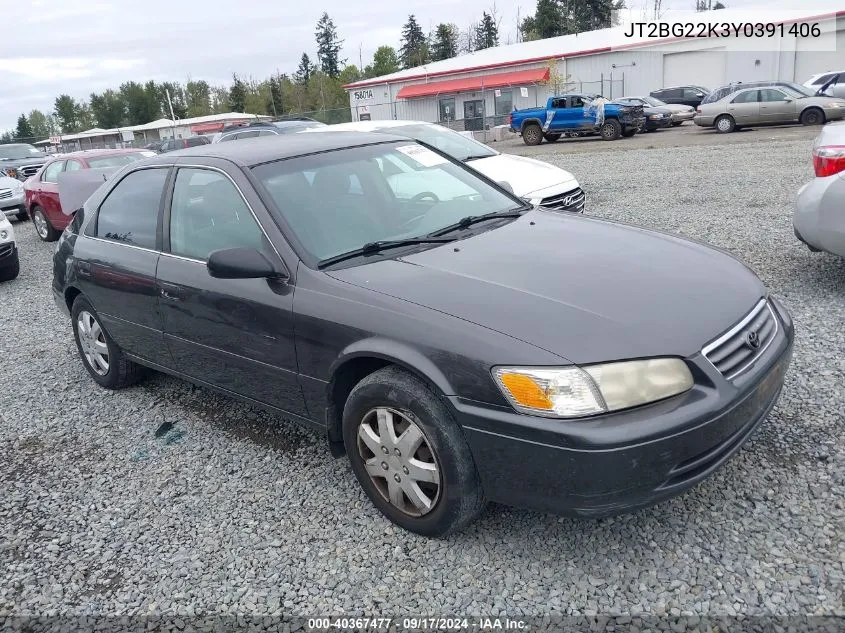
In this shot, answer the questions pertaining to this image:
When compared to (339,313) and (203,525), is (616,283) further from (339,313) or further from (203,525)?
(203,525)

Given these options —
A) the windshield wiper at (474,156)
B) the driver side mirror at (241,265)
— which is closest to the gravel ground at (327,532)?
the driver side mirror at (241,265)

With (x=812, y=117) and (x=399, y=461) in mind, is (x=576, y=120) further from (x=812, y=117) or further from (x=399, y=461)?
(x=399, y=461)

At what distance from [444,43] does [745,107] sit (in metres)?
64.0

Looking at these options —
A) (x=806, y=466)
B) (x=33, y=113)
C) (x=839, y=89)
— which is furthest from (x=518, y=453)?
(x=33, y=113)

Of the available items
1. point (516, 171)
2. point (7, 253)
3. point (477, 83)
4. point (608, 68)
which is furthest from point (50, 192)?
point (608, 68)

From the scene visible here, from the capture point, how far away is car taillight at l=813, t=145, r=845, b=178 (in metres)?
5.43

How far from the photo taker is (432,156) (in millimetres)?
4352

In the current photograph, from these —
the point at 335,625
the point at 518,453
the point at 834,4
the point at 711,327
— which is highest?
the point at 834,4

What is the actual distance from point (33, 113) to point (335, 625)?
151 metres

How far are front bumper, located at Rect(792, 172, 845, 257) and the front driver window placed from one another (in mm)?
4198

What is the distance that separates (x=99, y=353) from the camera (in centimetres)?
488

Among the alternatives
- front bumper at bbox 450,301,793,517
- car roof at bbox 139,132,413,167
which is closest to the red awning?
car roof at bbox 139,132,413,167

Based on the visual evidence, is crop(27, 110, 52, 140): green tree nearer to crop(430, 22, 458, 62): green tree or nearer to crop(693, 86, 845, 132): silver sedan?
crop(430, 22, 458, 62): green tree

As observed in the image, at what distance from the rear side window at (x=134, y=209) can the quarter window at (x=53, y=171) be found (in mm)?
8708
